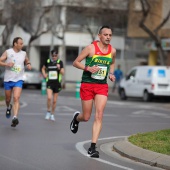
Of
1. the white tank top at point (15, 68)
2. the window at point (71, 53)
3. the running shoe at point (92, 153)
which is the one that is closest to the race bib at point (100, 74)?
the running shoe at point (92, 153)

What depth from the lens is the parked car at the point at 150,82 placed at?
2956 centimetres

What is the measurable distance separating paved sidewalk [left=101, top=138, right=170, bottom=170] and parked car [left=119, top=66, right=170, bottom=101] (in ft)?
59.4

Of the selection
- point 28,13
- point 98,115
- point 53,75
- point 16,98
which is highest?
point 28,13

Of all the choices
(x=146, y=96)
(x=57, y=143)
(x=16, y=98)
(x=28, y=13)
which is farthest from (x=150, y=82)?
(x=28, y=13)

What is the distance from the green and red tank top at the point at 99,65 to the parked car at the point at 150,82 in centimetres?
1932

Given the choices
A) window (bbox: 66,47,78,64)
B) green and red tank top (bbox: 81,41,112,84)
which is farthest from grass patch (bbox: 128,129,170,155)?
window (bbox: 66,47,78,64)

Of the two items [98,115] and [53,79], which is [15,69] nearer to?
[53,79]

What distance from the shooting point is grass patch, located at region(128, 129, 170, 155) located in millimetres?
10375

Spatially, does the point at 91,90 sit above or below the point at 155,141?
above

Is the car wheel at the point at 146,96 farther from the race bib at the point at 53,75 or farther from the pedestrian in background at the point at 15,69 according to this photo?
the pedestrian in background at the point at 15,69

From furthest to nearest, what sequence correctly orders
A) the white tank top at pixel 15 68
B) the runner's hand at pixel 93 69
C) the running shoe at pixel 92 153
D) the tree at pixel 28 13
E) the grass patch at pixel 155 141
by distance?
the tree at pixel 28 13 < the white tank top at pixel 15 68 < the grass patch at pixel 155 141 < the runner's hand at pixel 93 69 < the running shoe at pixel 92 153

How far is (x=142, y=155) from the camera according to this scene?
1009 cm

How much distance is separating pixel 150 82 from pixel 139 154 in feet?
64.4

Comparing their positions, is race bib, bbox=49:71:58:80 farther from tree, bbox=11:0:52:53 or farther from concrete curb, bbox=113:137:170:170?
tree, bbox=11:0:52:53
